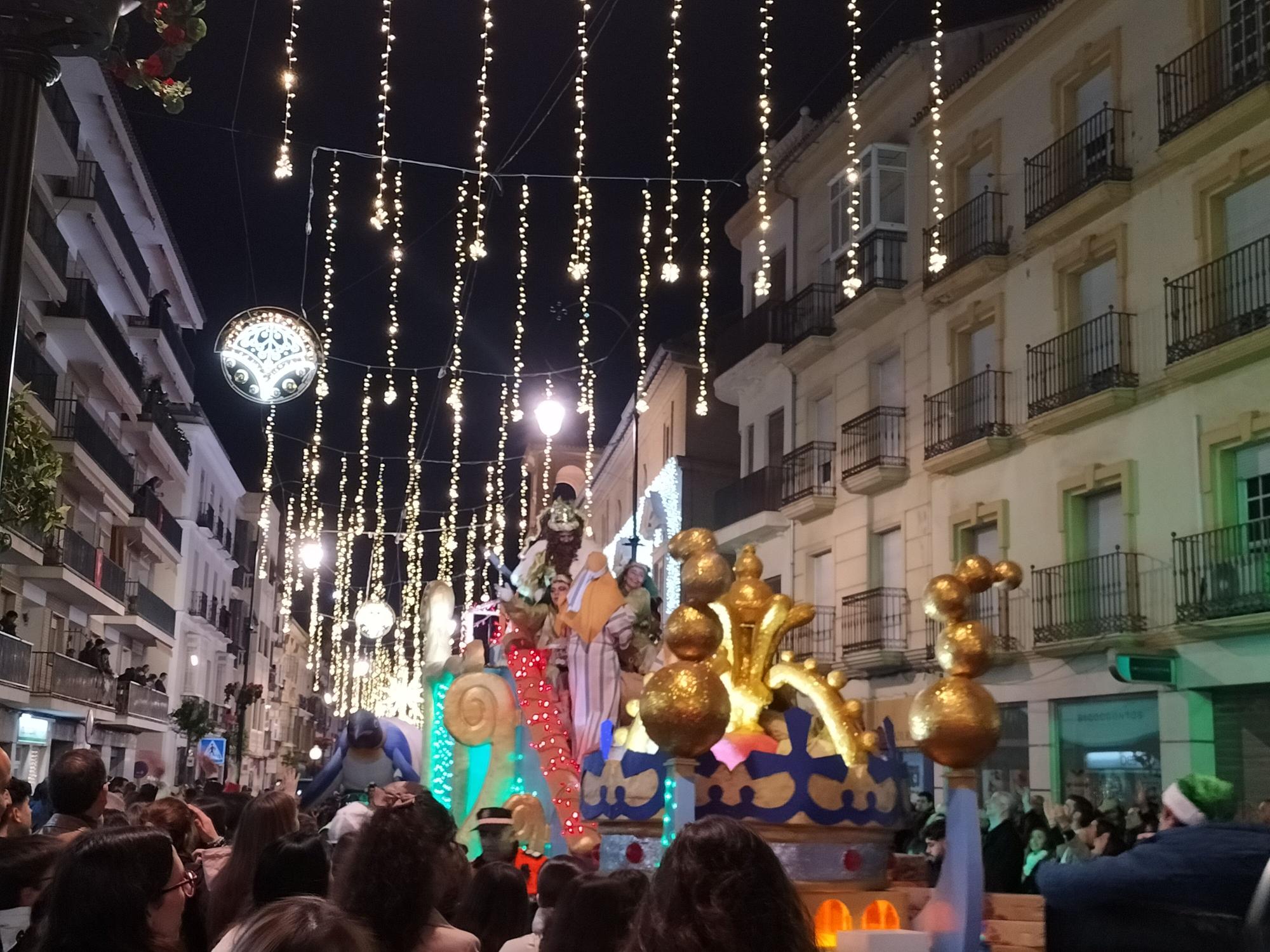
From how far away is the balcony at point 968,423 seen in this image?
62.7 ft

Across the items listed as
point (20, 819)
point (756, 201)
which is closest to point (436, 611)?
point (20, 819)

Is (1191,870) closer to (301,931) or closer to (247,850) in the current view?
(301,931)

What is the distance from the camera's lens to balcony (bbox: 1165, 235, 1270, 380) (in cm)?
1489

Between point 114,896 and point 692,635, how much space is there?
2.07m

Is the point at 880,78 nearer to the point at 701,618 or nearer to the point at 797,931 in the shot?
the point at 701,618

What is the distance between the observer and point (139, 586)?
123 feet

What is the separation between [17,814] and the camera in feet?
19.4

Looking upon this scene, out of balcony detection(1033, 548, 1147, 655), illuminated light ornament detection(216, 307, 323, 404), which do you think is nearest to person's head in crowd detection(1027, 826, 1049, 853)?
balcony detection(1033, 548, 1147, 655)

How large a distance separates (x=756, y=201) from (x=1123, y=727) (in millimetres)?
13286

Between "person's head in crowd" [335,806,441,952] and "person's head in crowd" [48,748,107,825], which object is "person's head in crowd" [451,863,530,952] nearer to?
"person's head in crowd" [335,806,441,952]

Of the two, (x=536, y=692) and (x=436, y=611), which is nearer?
(x=536, y=692)

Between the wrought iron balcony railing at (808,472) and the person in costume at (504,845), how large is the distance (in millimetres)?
14366

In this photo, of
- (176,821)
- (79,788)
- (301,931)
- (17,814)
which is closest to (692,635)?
(176,821)

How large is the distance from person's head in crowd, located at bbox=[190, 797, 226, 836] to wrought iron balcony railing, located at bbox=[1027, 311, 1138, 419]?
12.3 metres
